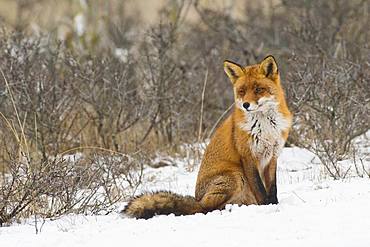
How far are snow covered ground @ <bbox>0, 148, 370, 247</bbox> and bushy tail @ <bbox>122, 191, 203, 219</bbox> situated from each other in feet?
0.52

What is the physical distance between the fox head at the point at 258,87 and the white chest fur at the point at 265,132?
9cm

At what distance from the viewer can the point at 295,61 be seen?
360 inches

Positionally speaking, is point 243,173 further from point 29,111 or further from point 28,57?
point 28,57

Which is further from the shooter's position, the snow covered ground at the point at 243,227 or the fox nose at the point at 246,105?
the fox nose at the point at 246,105

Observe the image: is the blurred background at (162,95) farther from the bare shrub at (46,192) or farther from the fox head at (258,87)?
the fox head at (258,87)

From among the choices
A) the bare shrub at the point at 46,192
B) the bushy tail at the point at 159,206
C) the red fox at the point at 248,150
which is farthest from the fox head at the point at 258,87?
the bare shrub at the point at 46,192

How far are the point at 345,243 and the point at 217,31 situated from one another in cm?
1026

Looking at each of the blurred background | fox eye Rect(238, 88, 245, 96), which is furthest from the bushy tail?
fox eye Rect(238, 88, 245, 96)

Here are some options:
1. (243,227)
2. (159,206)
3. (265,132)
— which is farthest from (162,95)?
(243,227)

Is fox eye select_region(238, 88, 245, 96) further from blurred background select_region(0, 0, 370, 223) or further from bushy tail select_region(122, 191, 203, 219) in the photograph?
blurred background select_region(0, 0, 370, 223)

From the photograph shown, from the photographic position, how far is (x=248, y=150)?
6098 mm

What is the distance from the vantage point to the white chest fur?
6.12m

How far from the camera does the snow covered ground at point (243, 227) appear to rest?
4387mm

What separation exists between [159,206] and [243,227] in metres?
1.16
